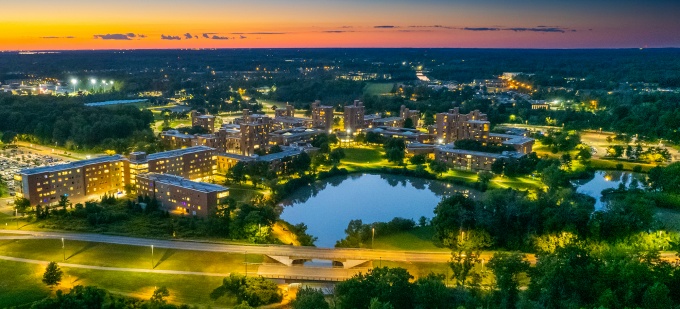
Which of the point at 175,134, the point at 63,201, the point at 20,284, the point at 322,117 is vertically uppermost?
the point at 322,117

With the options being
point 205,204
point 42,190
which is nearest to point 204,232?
point 205,204

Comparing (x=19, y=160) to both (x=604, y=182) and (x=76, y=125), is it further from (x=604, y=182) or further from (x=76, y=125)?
(x=604, y=182)

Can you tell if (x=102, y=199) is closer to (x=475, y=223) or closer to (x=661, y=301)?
(x=475, y=223)

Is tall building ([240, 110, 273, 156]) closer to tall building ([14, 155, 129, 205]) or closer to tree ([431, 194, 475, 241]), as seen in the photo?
tall building ([14, 155, 129, 205])

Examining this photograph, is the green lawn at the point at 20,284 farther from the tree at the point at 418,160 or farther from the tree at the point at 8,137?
the tree at the point at 8,137

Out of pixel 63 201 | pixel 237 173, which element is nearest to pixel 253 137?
pixel 237 173

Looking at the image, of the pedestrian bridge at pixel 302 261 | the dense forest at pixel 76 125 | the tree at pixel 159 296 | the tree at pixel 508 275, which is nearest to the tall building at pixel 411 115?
the dense forest at pixel 76 125
